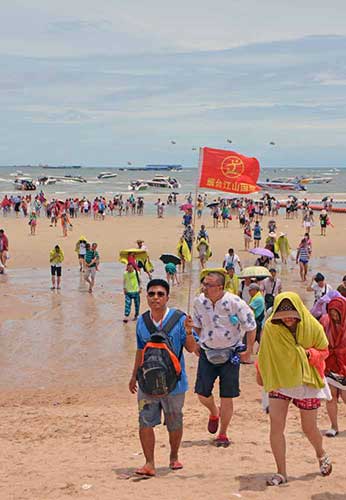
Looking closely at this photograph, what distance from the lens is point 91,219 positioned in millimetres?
44688

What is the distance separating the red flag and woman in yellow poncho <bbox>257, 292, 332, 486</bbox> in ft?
11.2

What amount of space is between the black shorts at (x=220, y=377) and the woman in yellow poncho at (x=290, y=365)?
958 mm

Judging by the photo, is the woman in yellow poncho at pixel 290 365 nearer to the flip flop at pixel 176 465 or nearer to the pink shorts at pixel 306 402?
the pink shorts at pixel 306 402

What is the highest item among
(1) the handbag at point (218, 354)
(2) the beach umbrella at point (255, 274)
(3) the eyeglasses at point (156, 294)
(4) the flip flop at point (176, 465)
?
(3) the eyeglasses at point (156, 294)

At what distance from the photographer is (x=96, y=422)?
7.86 m

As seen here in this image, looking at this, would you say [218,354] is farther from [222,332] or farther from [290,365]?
A: [290,365]

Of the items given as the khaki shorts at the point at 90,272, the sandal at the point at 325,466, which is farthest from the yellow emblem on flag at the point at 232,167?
the khaki shorts at the point at 90,272

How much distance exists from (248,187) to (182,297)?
9015 mm

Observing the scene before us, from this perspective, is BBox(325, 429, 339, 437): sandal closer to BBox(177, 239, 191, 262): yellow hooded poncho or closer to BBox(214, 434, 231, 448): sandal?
BBox(214, 434, 231, 448): sandal

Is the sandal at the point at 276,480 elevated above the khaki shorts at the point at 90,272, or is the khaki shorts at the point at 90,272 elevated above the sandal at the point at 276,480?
the sandal at the point at 276,480

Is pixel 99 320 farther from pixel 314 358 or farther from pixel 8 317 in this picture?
pixel 314 358

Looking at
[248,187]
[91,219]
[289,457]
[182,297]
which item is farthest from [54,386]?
[91,219]

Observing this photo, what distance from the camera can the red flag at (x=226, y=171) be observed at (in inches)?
336

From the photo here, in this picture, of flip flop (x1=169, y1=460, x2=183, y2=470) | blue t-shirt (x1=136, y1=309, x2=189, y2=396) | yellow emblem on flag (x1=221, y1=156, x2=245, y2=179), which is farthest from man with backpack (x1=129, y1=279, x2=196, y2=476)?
yellow emblem on flag (x1=221, y1=156, x2=245, y2=179)
